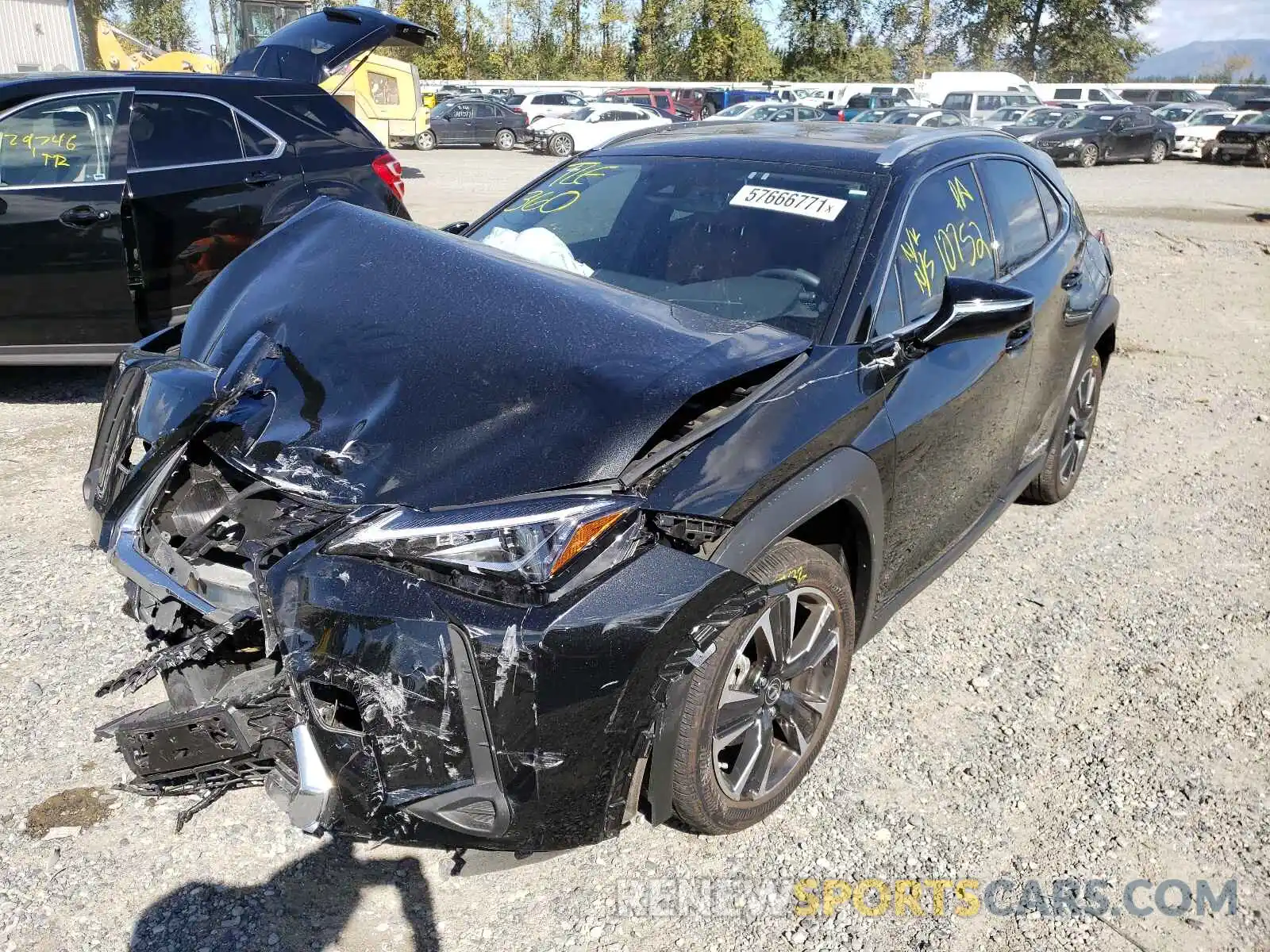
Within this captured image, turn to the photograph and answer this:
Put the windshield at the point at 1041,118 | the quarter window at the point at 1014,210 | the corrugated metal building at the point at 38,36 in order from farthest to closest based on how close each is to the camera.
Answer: the windshield at the point at 1041,118 < the corrugated metal building at the point at 38,36 < the quarter window at the point at 1014,210

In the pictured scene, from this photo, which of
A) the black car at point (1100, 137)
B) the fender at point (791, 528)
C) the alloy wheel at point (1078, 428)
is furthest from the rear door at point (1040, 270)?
the black car at point (1100, 137)

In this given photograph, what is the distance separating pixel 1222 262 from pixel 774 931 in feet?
38.8

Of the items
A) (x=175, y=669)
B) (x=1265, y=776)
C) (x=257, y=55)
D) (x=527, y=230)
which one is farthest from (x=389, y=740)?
(x=257, y=55)

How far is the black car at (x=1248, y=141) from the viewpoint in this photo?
2594cm

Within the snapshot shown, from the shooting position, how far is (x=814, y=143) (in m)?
3.48

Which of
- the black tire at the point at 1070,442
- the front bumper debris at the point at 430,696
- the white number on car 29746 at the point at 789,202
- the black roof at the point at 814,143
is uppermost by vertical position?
the black roof at the point at 814,143

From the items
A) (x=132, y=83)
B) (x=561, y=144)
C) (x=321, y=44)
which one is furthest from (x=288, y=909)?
(x=561, y=144)

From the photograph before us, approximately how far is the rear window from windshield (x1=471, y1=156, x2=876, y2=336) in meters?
3.30

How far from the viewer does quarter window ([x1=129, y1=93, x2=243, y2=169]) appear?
566 centimetres

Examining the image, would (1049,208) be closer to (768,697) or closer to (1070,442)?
(1070,442)

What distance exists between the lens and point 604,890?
251 centimetres

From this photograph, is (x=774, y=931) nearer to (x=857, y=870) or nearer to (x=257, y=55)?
(x=857, y=870)

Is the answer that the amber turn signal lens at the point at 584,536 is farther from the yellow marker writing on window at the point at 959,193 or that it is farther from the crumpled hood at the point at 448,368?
the yellow marker writing on window at the point at 959,193

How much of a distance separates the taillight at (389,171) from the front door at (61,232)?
5.42 feet
